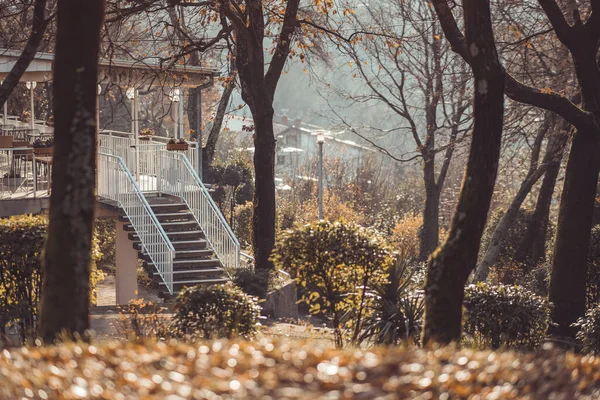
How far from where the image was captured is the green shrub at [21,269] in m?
10.3

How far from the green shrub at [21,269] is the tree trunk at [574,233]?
6762 millimetres

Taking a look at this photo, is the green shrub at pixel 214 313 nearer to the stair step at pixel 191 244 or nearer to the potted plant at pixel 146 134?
the stair step at pixel 191 244

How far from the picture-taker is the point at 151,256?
60.2 feet

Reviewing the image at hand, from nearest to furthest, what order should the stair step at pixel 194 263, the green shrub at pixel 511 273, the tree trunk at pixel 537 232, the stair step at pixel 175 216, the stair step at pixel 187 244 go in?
the stair step at pixel 194 263 → the stair step at pixel 187 244 → the stair step at pixel 175 216 → the green shrub at pixel 511 273 → the tree trunk at pixel 537 232

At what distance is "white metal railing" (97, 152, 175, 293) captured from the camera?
59.1 ft

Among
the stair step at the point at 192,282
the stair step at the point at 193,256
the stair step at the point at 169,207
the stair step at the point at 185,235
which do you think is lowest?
the stair step at the point at 192,282

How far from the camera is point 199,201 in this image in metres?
19.9

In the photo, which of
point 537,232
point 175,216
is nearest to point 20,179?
point 175,216

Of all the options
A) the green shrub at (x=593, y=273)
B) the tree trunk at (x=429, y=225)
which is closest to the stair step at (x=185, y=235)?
the green shrub at (x=593, y=273)

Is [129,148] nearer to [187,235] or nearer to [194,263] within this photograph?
[187,235]

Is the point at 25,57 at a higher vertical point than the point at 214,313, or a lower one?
higher

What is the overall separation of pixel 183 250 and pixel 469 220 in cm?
1198

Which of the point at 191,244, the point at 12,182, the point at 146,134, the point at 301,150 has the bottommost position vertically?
the point at 191,244

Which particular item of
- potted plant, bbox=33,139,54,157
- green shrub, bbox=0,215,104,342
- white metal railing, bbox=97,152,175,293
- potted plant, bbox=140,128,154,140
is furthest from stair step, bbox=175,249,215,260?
green shrub, bbox=0,215,104,342
